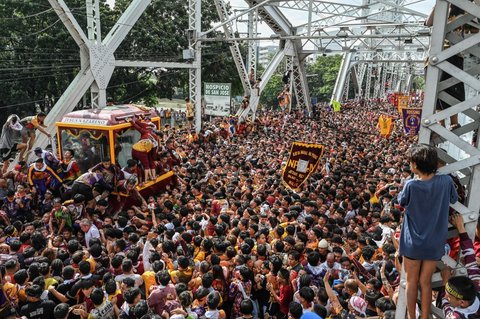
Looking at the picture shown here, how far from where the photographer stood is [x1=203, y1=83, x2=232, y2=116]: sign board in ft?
Result: 54.7

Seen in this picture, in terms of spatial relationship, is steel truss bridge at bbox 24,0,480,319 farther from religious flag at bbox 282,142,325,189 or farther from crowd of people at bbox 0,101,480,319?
religious flag at bbox 282,142,325,189

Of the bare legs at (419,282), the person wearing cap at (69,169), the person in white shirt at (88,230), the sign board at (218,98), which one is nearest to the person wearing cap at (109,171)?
the person wearing cap at (69,169)

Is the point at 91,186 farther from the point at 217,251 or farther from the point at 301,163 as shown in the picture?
the point at 301,163

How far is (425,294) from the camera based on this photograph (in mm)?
2639

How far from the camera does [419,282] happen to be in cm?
267

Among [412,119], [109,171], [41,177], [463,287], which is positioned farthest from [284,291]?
[412,119]

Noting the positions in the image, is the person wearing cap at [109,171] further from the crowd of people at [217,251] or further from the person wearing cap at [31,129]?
the person wearing cap at [31,129]

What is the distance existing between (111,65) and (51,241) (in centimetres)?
771

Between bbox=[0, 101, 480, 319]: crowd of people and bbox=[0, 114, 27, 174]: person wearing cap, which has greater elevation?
bbox=[0, 114, 27, 174]: person wearing cap

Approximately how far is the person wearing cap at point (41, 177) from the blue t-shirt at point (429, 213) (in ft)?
23.8

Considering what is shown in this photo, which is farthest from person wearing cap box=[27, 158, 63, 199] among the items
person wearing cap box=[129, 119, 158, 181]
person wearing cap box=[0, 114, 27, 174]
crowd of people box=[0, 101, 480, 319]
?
person wearing cap box=[0, 114, 27, 174]

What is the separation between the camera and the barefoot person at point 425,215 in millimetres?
2525

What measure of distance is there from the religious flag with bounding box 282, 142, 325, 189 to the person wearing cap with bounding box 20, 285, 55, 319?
17.0ft

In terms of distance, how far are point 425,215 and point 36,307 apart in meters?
3.89
